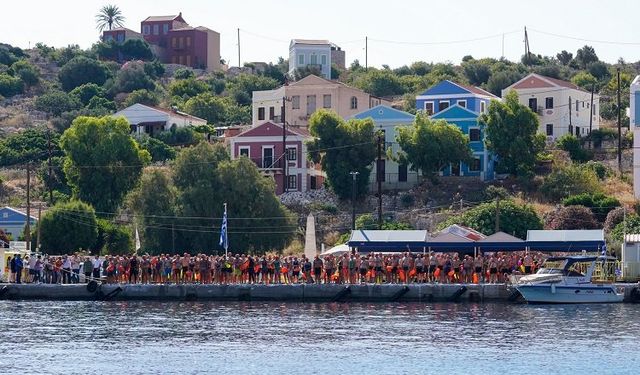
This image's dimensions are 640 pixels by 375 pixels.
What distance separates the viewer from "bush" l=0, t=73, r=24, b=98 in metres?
140

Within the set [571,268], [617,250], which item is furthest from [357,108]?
[571,268]

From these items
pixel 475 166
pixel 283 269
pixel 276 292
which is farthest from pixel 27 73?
pixel 276 292

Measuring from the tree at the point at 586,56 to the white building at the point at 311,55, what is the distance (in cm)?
2888

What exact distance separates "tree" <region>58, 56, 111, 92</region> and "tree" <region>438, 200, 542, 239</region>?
8114 centimetres

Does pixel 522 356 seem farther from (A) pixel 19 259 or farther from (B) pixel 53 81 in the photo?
(B) pixel 53 81

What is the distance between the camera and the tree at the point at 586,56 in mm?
150500

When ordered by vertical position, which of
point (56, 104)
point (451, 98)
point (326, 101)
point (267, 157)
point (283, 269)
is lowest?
point (283, 269)

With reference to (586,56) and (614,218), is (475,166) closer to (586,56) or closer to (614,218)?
(614,218)

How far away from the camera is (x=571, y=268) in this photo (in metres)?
54.4

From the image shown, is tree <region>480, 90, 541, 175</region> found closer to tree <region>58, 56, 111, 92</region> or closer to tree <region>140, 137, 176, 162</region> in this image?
tree <region>140, 137, 176, 162</region>

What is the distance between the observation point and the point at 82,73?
14750 cm

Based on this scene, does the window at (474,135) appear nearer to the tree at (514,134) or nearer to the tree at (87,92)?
the tree at (514,134)

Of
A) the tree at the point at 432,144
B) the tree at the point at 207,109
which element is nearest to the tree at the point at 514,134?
the tree at the point at 432,144

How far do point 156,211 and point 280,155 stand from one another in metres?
18.5
